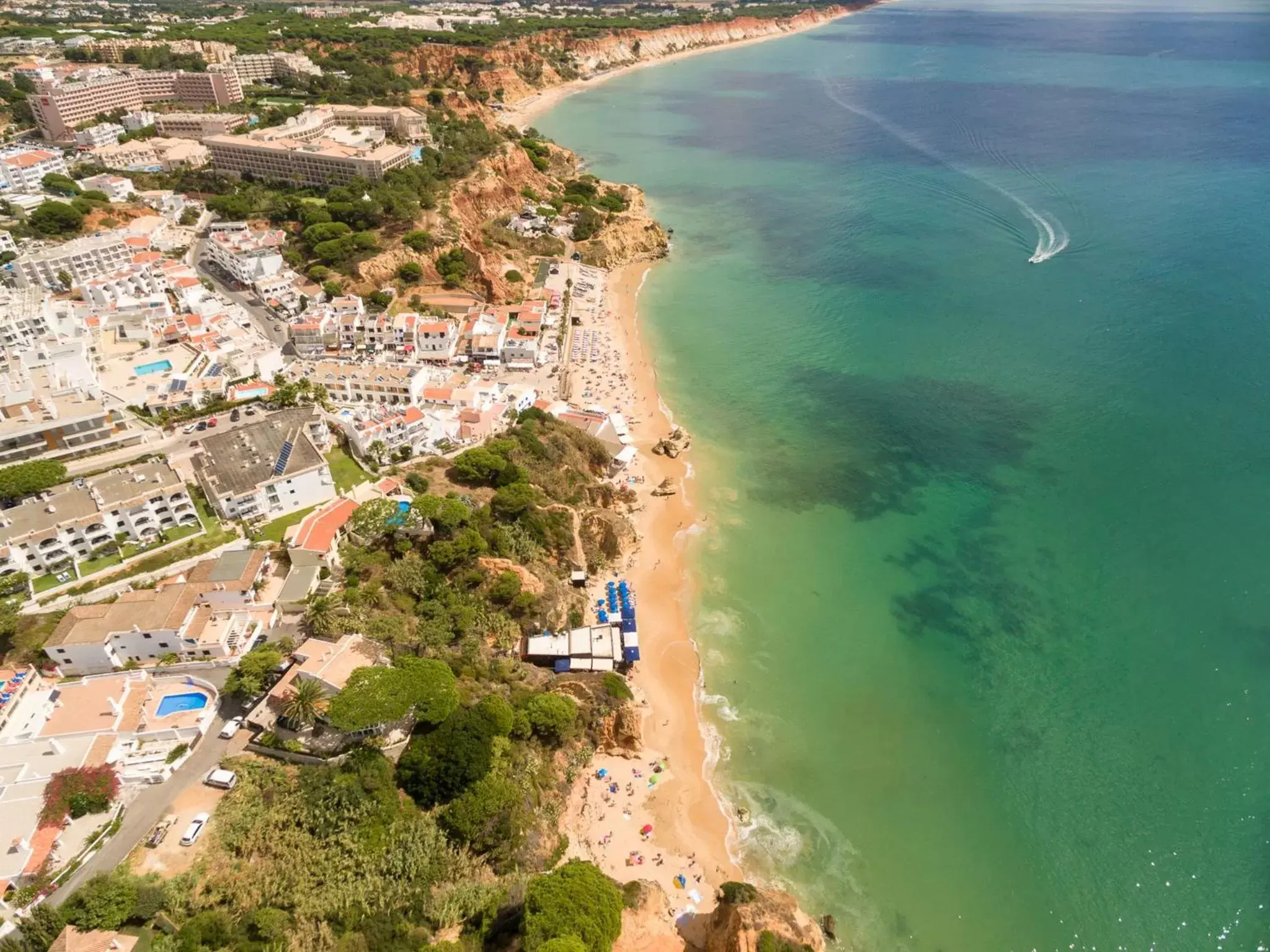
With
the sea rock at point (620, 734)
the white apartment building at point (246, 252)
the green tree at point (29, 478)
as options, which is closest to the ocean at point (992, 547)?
the sea rock at point (620, 734)

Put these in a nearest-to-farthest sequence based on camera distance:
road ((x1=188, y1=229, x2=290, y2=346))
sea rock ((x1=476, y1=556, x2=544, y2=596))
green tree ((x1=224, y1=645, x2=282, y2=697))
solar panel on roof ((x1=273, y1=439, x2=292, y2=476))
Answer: green tree ((x1=224, y1=645, x2=282, y2=697)) < sea rock ((x1=476, y1=556, x2=544, y2=596)) < solar panel on roof ((x1=273, y1=439, x2=292, y2=476)) < road ((x1=188, y1=229, x2=290, y2=346))

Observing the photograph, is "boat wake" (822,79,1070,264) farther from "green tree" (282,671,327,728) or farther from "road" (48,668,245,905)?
"road" (48,668,245,905)

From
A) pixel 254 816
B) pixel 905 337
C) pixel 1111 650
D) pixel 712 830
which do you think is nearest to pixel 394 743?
pixel 254 816

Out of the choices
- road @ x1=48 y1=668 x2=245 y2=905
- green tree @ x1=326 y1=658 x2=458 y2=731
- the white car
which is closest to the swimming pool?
road @ x1=48 y1=668 x2=245 y2=905

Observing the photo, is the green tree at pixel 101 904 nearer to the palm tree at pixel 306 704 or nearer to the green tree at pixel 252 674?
the palm tree at pixel 306 704

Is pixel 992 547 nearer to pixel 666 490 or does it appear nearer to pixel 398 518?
pixel 666 490

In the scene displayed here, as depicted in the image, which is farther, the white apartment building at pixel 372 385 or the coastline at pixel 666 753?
the white apartment building at pixel 372 385

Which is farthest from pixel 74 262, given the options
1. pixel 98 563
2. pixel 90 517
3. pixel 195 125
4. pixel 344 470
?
pixel 195 125
